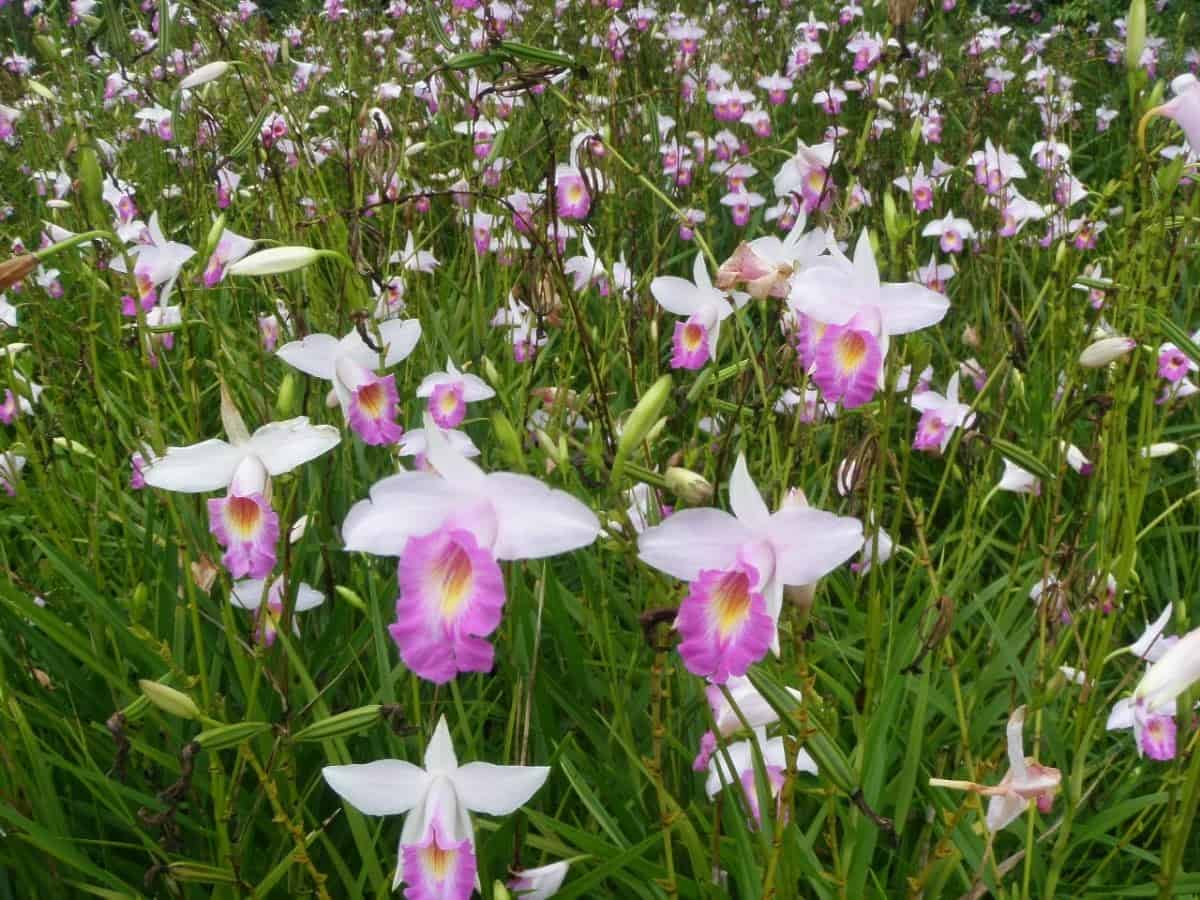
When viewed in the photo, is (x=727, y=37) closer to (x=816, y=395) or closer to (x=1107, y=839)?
(x=816, y=395)

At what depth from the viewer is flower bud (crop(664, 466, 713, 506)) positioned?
1.13 metres

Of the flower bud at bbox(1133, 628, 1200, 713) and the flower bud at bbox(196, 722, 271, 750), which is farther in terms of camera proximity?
the flower bud at bbox(196, 722, 271, 750)

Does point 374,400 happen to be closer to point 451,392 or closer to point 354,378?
point 354,378

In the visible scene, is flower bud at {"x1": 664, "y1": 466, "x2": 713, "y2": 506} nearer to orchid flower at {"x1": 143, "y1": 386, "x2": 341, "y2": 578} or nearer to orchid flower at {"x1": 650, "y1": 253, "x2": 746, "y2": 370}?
orchid flower at {"x1": 143, "y1": 386, "x2": 341, "y2": 578}

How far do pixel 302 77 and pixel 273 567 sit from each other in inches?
183

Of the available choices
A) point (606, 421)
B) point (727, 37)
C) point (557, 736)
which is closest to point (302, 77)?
point (727, 37)

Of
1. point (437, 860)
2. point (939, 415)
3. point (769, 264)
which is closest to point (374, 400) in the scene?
point (769, 264)

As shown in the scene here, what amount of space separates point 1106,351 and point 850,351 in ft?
1.91

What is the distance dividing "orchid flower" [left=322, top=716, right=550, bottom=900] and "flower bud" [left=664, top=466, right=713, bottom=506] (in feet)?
1.51

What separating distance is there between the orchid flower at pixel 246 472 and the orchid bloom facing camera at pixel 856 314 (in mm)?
712

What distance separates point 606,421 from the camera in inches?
51.6

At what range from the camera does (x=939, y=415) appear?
2814 millimetres

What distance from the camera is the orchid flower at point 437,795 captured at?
138 cm

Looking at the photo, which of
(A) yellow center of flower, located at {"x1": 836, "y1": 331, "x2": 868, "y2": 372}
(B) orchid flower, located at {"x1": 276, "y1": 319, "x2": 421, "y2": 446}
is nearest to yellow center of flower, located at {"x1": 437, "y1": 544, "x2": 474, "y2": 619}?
(A) yellow center of flower, located at {"x1": 836, "y1": 331, "x2": 868, "y2": 372}
